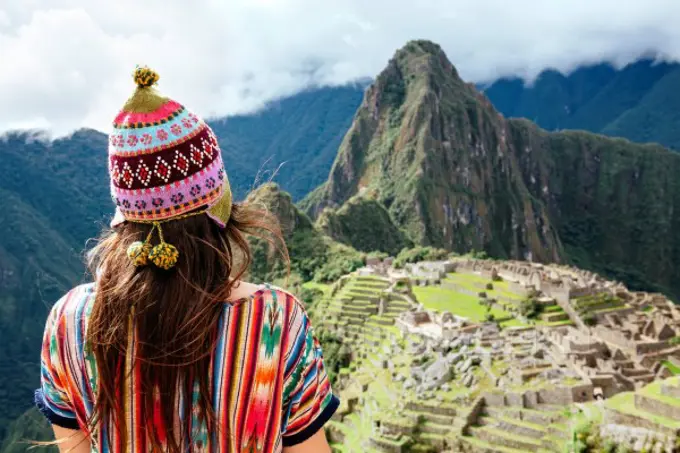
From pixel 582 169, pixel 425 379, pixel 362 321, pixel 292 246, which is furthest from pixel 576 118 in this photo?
pixel 425 379

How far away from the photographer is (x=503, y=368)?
1941cm

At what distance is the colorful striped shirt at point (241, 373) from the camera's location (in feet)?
8.00

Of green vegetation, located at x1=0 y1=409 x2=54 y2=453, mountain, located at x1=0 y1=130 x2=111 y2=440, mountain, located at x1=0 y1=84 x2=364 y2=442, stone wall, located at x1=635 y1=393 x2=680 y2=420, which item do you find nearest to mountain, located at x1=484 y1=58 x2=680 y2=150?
mountain, located at x1=0 y1=84 x2=364 y2=442

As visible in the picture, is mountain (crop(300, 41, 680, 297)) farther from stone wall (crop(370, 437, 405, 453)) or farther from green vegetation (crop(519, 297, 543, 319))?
stone wall (crop(370, 437, 405, 453))

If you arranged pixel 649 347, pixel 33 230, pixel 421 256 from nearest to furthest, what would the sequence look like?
pixel 649 347 → pixel 33 230 → pixel 421 256

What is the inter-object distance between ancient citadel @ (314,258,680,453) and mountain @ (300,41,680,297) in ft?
174

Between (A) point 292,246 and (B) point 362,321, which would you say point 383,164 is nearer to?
(A) point 292,246

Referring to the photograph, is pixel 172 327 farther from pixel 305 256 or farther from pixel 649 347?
pixel 305 256

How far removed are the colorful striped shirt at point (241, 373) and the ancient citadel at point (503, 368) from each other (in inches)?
470

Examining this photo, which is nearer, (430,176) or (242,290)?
(242,290)

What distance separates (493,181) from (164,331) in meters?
114

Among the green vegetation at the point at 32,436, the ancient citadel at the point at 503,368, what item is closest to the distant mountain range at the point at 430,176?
the green vegetation at the point at 32,436

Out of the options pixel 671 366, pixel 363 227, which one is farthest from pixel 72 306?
pixel 363 227

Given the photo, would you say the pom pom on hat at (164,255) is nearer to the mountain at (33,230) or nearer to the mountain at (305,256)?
the mountain at (33,230)
